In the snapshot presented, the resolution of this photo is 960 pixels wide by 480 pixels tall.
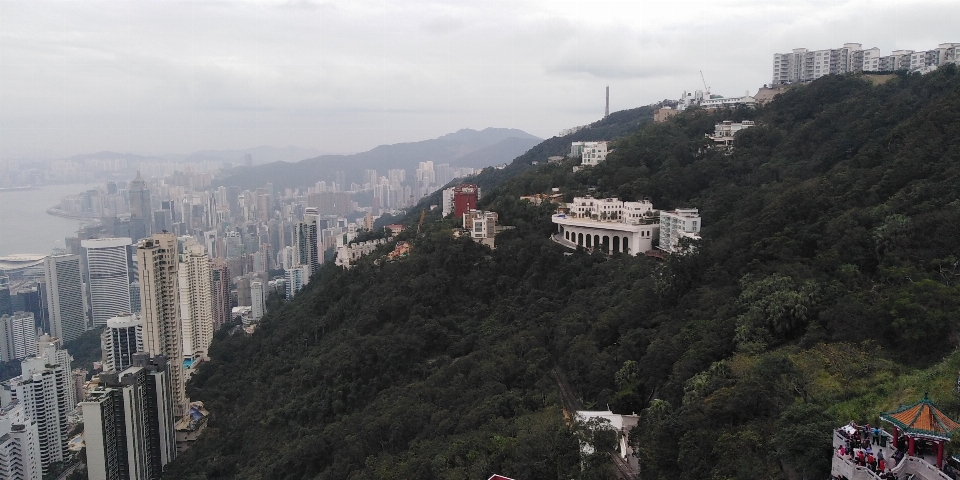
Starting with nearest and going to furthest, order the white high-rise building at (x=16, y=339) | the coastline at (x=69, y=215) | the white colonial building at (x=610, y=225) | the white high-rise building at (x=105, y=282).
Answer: the white colonial building at (x=610, y=225) → the white high-rise building at (x=16, y=339) → the white high-rise building at (x=105, y=282) → the coastline at (x=69, y=215)

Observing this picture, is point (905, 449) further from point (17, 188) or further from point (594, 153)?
point (17, 188)

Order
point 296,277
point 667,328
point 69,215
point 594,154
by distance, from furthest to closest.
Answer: point 69,215, point 296,277, point 594,154, point 667,328

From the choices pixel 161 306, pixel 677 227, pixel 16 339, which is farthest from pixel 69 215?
pixel 677 227

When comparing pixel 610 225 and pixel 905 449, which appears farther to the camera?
pixel 610 225

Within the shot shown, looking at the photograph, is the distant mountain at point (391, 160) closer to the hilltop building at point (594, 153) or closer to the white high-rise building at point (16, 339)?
the white high-rise building at point (16, 339)

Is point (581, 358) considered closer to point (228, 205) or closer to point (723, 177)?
point (723, 177)

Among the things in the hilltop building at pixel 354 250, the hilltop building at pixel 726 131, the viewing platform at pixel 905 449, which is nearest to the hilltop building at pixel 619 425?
the viewing platform at pixel 905 449

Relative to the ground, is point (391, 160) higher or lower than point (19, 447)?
higher
